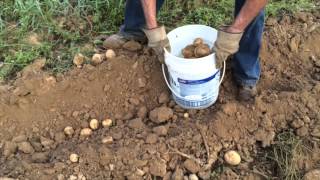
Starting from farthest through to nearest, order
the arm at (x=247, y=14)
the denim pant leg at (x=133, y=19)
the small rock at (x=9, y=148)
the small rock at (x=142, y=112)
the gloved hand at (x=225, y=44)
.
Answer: the denim pant leg at (x=133, y=19)
the small rock at (x=142, y=112)
the small rock at (x=9, y=148)
the gloved hand at (x=225, y=44)
the arm at (x=247, y=14)

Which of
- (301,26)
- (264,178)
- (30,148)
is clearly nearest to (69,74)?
(30,148)

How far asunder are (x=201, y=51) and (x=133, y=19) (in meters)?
0.56

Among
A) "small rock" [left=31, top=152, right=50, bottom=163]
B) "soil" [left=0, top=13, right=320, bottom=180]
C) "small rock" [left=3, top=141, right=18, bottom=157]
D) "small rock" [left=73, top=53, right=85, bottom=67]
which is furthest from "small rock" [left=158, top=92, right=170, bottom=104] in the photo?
"small rock" [left=3, top=141, right=18, bottom=157]

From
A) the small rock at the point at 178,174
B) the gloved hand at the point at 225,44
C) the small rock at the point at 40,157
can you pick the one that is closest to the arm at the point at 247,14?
the gloved hand at the point at 225,44

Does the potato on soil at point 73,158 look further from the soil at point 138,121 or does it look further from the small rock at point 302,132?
the small rock at point 302,132

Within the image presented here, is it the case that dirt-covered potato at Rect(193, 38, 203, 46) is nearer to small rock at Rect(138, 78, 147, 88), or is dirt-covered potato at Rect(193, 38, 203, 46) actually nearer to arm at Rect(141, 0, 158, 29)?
arm at Rect(141, 0, 158, 29)

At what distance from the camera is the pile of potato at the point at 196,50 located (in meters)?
2.19

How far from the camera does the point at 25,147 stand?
227cm

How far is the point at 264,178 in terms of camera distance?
225 cm

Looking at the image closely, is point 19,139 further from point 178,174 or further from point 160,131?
point 178,174

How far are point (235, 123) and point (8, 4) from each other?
1570 mm

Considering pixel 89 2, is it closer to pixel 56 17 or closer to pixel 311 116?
pixel 56 17

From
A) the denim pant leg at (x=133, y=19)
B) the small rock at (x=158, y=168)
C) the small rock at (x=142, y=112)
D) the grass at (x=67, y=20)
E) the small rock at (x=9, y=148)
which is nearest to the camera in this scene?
the small rock at (x=158, y=168)

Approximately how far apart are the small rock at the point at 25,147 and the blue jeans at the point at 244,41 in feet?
2.59
